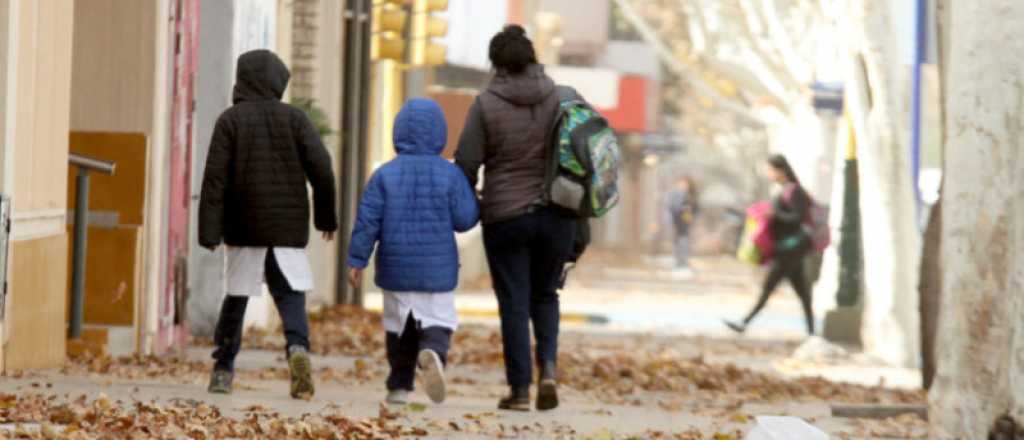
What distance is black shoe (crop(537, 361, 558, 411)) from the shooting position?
11000 millimetres

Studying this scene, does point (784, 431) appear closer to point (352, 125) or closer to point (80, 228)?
point (80, 228)

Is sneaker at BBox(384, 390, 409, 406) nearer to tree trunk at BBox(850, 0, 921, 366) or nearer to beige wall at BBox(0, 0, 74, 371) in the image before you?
beige wall at BBox(0, 0, 74, 371)

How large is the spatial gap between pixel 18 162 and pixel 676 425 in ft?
10.7

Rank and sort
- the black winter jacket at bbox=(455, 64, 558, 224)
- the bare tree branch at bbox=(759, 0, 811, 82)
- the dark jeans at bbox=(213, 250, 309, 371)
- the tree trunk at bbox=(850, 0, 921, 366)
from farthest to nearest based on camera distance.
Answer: the bare tree branch at bbox=(759, 0, 811, 82)
the tree trunk at bbox=(850, 0, 921, 366)
the dark jeans at bbox=(213, 250, 309, 371)
the black winter jacket at bbox=(455, 64, 558, 224)

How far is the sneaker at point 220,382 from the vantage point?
11164mm

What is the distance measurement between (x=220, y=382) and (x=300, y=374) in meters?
0.45

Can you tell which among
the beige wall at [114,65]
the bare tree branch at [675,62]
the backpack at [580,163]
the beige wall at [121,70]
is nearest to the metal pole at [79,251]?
the beige wall at [121,70]

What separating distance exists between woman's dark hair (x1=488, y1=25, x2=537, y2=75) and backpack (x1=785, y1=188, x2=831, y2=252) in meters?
12.3

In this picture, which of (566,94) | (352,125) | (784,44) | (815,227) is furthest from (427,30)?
(784,44)

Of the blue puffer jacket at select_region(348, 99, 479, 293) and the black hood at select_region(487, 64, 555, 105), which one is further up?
the black hood at select_region(487, 64, 555, 105)

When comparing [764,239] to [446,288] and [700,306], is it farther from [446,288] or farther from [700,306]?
[446,288]

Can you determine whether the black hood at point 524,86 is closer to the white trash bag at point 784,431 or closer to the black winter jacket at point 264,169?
the black winter jacket at point 264,169

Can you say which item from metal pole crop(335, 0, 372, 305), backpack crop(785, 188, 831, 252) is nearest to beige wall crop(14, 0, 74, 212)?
metal pole crop(335, 0, 372, 305)

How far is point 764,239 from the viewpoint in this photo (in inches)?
920
